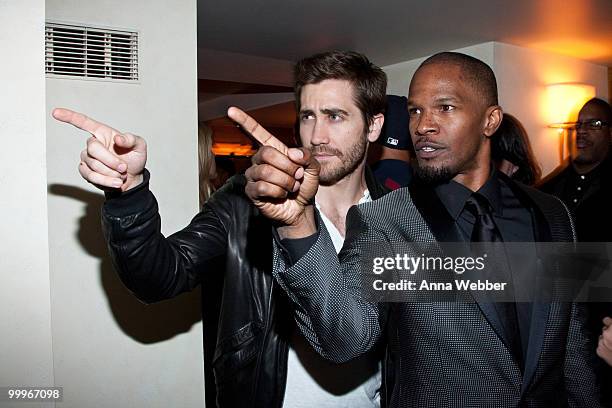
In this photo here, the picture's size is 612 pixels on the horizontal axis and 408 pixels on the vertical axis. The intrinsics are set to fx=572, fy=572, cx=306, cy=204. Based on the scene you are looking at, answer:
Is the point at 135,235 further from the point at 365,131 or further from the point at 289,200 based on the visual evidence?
the point at 365,131

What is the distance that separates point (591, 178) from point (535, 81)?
10.2ft

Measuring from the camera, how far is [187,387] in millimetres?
2145

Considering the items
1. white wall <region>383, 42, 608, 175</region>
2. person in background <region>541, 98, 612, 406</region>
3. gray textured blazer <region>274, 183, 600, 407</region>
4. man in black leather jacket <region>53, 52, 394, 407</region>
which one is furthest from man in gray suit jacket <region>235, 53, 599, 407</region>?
white wall <region>383, 42, 608, 175</region>

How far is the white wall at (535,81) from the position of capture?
5109 mm

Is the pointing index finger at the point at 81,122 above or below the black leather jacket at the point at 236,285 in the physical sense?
above

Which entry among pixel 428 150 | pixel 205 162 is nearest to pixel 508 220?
pixel 428 150

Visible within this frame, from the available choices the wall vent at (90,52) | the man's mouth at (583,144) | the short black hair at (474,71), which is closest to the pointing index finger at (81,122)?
the short black hair at (474,71)

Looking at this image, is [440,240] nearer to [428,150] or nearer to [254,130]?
[428,150]

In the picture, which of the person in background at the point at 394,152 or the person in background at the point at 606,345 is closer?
the person in background at the point at 606,345

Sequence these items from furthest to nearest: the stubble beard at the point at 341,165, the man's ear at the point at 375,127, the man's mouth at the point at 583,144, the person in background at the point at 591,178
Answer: the man's mouth at the point at 583,144 → the person in background at the point at 591,178 → the man's ear at the point at 375,127 → the stubble beard at the point at 341,165

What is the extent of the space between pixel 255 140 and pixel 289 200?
0.11 metres

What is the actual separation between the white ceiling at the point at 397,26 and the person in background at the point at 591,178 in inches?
56.1

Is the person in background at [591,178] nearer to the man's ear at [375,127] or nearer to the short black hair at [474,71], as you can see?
the short black hair at [474,71]

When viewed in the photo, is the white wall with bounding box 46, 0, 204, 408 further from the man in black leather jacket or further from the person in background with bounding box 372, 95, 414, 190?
the person in background with bounding box 372, 95, 414, 190
